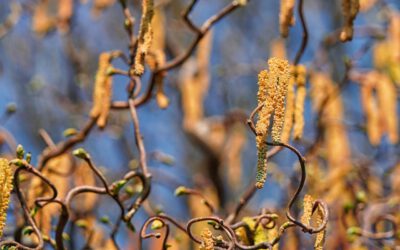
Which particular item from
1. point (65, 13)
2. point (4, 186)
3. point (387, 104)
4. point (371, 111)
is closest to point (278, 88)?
point (4, 186)

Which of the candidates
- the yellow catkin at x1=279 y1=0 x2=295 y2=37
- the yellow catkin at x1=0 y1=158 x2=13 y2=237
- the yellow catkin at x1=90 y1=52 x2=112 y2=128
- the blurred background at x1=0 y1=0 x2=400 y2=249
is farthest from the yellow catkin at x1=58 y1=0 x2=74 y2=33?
the yellow catkin at x1=0 y1=158 x2=13 y2=237

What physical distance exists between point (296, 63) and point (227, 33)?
5.83 m

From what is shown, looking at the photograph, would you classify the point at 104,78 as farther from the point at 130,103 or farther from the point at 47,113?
the point at 47,113

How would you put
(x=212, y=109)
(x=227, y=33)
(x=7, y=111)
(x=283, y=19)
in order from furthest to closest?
(x=227, y=33)
(x=212, y=109)
(x=7, y=111)
(x=283, y=19)

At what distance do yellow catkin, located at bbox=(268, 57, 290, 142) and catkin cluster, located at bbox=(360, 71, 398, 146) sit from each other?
1.28 metres

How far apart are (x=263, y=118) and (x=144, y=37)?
0.31m

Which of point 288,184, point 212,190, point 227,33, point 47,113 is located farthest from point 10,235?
point 227,33

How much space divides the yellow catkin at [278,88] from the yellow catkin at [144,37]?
240mm

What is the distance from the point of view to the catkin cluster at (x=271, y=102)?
1.03m

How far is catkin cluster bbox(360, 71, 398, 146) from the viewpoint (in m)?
2.32

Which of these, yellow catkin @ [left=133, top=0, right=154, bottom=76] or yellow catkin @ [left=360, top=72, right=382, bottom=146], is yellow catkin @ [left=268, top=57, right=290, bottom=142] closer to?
yellow catkin @ [left=133, top=0, right=154, bottom=76]

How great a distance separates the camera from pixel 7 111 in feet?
6.40

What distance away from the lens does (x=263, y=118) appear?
104 cm

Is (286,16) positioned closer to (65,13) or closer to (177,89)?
(65,13)
